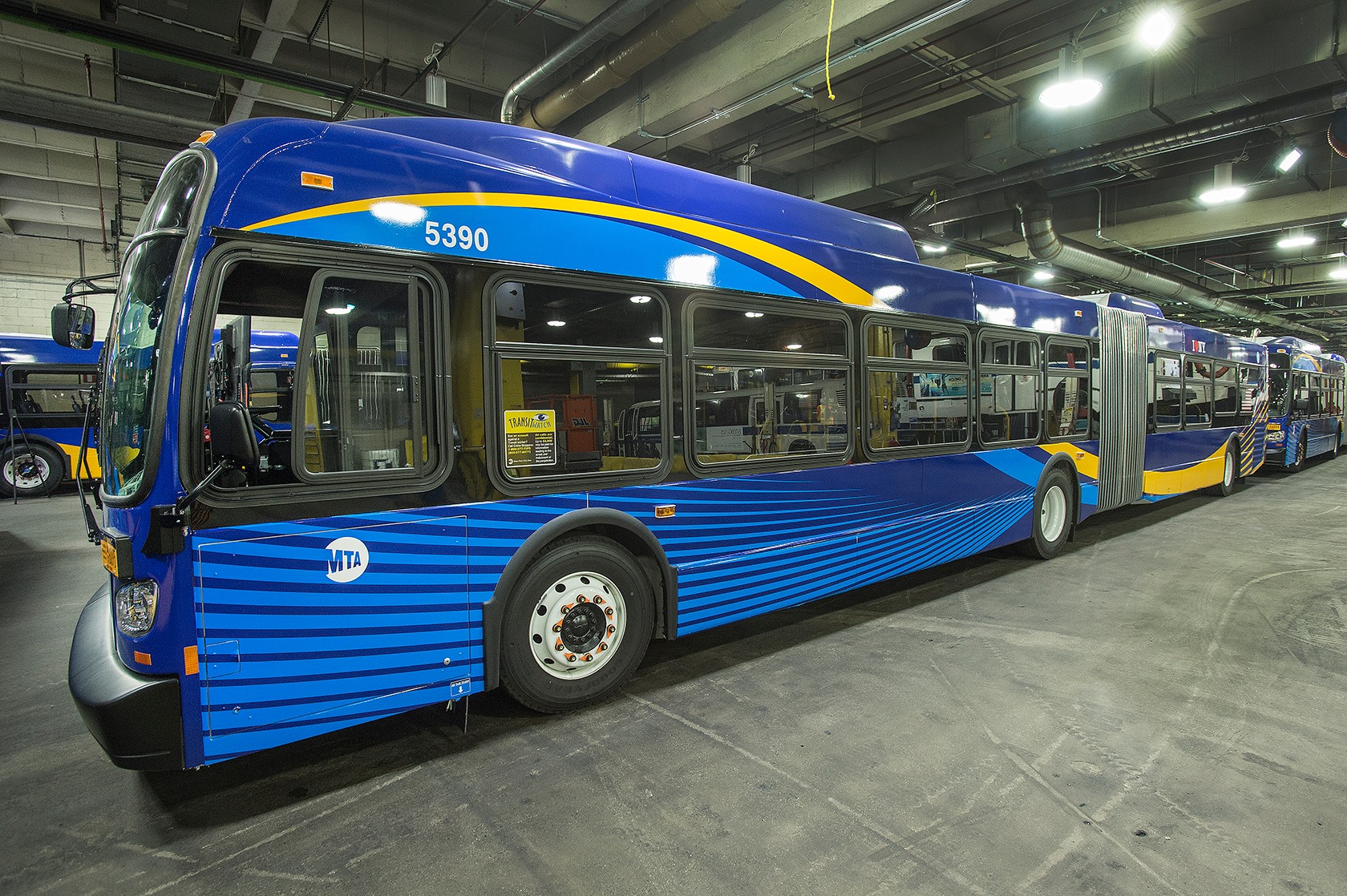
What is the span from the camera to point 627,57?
6902mm

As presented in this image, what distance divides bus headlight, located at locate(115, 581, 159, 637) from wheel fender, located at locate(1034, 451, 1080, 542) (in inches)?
287

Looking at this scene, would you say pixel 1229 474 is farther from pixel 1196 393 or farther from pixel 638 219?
pixel 638 219

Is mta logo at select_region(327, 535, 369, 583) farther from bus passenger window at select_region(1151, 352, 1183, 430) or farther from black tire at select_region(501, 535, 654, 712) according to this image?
bus passenger window at select_region(1151, 352, 1183, 430)

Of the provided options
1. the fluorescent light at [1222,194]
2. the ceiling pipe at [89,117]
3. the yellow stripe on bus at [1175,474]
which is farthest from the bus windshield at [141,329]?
the fluorescent light at [1222,194]

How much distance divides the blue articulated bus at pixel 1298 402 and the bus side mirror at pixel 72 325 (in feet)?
61.3

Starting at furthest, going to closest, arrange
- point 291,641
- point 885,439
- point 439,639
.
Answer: point 885,439 < point 439,639 < point 291,641

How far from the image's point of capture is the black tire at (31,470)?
12.8 metres

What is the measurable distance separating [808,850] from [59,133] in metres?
13.7

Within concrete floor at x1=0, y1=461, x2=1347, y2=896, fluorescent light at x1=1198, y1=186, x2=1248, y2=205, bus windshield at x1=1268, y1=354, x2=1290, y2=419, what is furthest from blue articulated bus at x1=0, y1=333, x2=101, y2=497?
bus windshield at x1=1268, y1=354, x2=1290, y2=419

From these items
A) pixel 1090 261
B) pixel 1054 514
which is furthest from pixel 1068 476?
pixel 1090 261

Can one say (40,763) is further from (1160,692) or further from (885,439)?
(1160,692)

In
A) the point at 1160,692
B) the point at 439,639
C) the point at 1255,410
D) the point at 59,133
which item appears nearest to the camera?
the point at 439,639

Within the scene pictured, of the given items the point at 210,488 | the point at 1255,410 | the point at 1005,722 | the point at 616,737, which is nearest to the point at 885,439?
the point at 1005,722

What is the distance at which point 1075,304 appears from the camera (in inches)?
291
